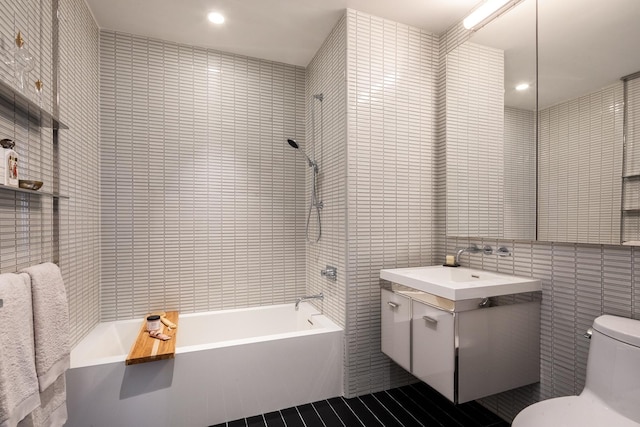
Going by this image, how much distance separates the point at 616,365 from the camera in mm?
1153

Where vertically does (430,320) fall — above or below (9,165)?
below

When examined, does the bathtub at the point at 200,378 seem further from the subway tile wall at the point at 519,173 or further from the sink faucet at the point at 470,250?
the subway tile wall at the point at 519,173

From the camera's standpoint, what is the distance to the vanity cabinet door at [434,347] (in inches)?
56.6

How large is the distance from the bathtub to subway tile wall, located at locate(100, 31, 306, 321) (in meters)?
0.43

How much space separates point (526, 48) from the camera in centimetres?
Result: 173

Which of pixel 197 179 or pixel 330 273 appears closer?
pixel 330 273

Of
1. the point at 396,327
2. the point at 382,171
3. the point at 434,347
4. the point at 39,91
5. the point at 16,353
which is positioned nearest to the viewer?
the point at 16,353

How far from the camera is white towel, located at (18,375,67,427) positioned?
1.18 meters

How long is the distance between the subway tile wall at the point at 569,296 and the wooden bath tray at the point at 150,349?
6.44ft

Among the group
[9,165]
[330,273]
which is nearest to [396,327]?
[330,273]

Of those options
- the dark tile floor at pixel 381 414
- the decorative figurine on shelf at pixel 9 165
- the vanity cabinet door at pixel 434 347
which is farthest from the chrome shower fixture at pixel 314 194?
the decorative figurine on shelf at pixel 9 165

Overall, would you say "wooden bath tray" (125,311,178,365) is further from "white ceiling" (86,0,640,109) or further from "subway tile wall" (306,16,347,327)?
"white ceiling" (86,0,640,109)

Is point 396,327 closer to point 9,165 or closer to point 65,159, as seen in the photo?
point 9,165

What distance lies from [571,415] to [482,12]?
2.11 metres
